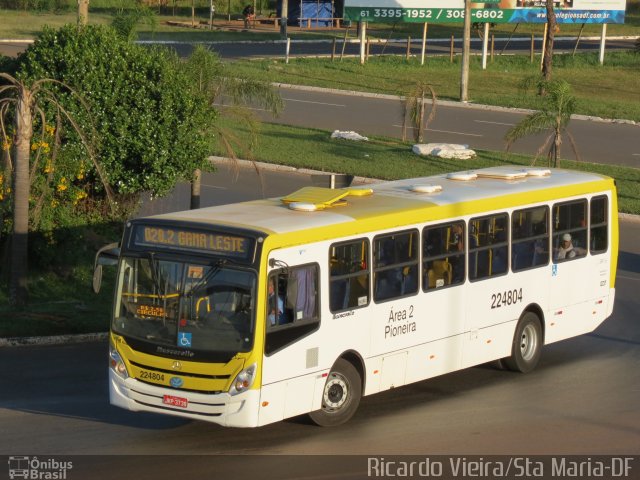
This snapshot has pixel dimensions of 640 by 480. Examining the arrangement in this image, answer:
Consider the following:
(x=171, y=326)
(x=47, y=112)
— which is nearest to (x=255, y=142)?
(x=47, y=112)

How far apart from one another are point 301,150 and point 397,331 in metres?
20.5

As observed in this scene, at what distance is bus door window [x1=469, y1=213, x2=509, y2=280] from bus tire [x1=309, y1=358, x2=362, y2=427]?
2.54 metres

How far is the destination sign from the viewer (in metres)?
12.5

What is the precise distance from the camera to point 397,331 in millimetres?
14219

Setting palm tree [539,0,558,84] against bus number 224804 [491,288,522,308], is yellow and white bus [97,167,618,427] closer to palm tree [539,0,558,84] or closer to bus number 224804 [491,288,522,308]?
bus number 224804 [491,288,522,308]

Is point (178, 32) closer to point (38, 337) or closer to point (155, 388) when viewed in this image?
point (38, 337)

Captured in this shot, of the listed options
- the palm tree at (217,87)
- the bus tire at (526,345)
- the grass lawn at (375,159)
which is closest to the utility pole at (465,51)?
the grass lawn at (375,159)

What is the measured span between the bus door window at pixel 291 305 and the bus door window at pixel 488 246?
3.00 metres

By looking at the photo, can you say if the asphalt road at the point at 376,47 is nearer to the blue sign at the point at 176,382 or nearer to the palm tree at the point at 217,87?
the palm tree at the point at 217,87

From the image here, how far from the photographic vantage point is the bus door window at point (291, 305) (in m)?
12.5

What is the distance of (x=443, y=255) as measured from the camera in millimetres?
14953

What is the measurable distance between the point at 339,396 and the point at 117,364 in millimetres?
2384

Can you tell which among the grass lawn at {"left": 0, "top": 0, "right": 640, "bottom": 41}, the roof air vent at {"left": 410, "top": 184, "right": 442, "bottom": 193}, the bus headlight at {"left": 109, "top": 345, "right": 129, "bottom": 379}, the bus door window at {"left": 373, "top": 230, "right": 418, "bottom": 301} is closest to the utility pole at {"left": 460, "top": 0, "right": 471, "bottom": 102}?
the grass lawn at {"left": 0, "top": 0, "right": 640, "bottom": 41}

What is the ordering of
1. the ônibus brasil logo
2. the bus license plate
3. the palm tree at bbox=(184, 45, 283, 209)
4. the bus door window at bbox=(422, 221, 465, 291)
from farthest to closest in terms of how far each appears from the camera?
the palm tree at bbox=(184, 45, 283, 209) → the bus door window at bbox=(422, 221, 465, 291) → the bus license plate → the ônibus brasil logo
